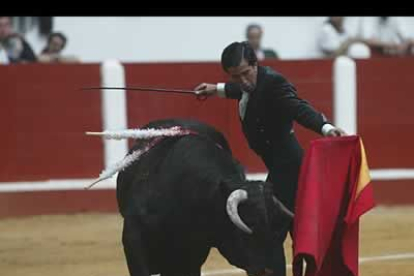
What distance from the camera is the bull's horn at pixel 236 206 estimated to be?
3320mm

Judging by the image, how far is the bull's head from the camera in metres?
3.30

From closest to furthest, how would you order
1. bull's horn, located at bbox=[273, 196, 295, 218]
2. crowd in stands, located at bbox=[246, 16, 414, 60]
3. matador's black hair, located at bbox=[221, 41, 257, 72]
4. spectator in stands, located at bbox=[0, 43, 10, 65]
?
bull's horn, located at bbox=[273, 196, 295, 218] < matador's black hair, located at bbox=[221, 41, 257, 72] < spectator in stands, located at bbox=[0, 43, 10, 65] < crowd in stands, located at bbox=[246, 16, 414, 60]

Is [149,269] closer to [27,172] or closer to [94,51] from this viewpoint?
[27,172]

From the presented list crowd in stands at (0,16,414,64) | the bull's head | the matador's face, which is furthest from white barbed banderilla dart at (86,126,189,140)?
crowd in stands at (0,16,414,64)

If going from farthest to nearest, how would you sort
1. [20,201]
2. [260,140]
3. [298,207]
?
[20,201], [260,140], [298,207]

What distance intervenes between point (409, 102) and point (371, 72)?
0.36 m

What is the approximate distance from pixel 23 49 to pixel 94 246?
2378 mm

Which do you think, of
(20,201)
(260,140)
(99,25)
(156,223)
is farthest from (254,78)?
(99,25)

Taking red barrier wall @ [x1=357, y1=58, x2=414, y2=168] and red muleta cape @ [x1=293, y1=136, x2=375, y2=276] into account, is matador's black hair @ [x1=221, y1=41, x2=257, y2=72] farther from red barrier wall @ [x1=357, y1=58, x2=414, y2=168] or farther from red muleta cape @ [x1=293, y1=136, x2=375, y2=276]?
red barrier wall @ [x1=357, y1=58, x2=414, y2=168]

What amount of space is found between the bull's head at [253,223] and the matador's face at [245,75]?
0.42m

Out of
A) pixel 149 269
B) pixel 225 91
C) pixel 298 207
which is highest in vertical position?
pixel 225 91

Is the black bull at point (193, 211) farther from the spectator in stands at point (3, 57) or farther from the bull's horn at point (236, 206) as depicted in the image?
the spectator in stands at point (3, 57)

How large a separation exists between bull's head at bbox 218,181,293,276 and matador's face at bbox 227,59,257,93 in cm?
42

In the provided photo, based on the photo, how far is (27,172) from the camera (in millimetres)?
7246
